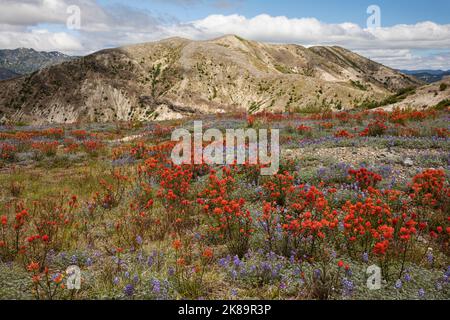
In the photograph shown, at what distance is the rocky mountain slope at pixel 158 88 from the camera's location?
63.8 meters

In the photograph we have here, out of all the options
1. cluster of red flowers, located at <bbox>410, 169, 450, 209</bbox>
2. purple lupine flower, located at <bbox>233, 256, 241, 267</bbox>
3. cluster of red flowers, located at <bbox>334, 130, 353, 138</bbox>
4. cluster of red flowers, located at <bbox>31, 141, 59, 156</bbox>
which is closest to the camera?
purple lupine flower, located at <bbox>233, 256, 241, 267</bbox>

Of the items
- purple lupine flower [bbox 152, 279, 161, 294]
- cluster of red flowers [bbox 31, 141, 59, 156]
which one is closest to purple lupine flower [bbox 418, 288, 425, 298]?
purple lupine flower [bbox 152, 279, 161, 294]

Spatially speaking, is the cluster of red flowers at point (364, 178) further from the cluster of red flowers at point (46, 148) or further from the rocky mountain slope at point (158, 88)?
the rocky mountain slope at point (158, 88)

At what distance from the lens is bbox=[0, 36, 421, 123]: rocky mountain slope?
6384 centimetres

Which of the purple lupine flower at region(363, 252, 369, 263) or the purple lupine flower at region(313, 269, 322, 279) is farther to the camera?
the purple lupine flower at region(363, 252, 369, 263)

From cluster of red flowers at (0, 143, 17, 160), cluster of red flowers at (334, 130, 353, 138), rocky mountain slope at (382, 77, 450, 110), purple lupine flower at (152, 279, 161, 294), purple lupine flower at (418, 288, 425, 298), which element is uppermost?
rocky mountain slope at (382, 77, 450, 110)

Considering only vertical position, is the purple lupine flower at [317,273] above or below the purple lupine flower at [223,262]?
above

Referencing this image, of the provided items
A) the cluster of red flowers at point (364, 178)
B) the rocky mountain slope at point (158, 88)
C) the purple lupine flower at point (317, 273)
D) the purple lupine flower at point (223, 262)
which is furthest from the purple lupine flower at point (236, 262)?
the rocky mountain slope at point (158, 88)

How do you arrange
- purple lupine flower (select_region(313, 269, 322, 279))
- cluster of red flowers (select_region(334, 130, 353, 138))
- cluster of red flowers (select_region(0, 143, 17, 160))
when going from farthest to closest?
cluster of red flowers (select_region(0, 143, 17, 160)) → cluster of red flowers (select_region(334, 130, 353, 138)) → purple lupine flower (select_region(313, 269, 322, 279))

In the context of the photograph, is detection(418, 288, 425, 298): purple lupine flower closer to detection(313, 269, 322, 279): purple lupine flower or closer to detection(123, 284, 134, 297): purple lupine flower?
detection(313, 269, 322, 279): purple lupine flower

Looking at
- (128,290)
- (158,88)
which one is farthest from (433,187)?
(158,88)

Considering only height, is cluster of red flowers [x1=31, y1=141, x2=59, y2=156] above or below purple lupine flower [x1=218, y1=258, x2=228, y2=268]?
above

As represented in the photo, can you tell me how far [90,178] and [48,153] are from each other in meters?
4.89
